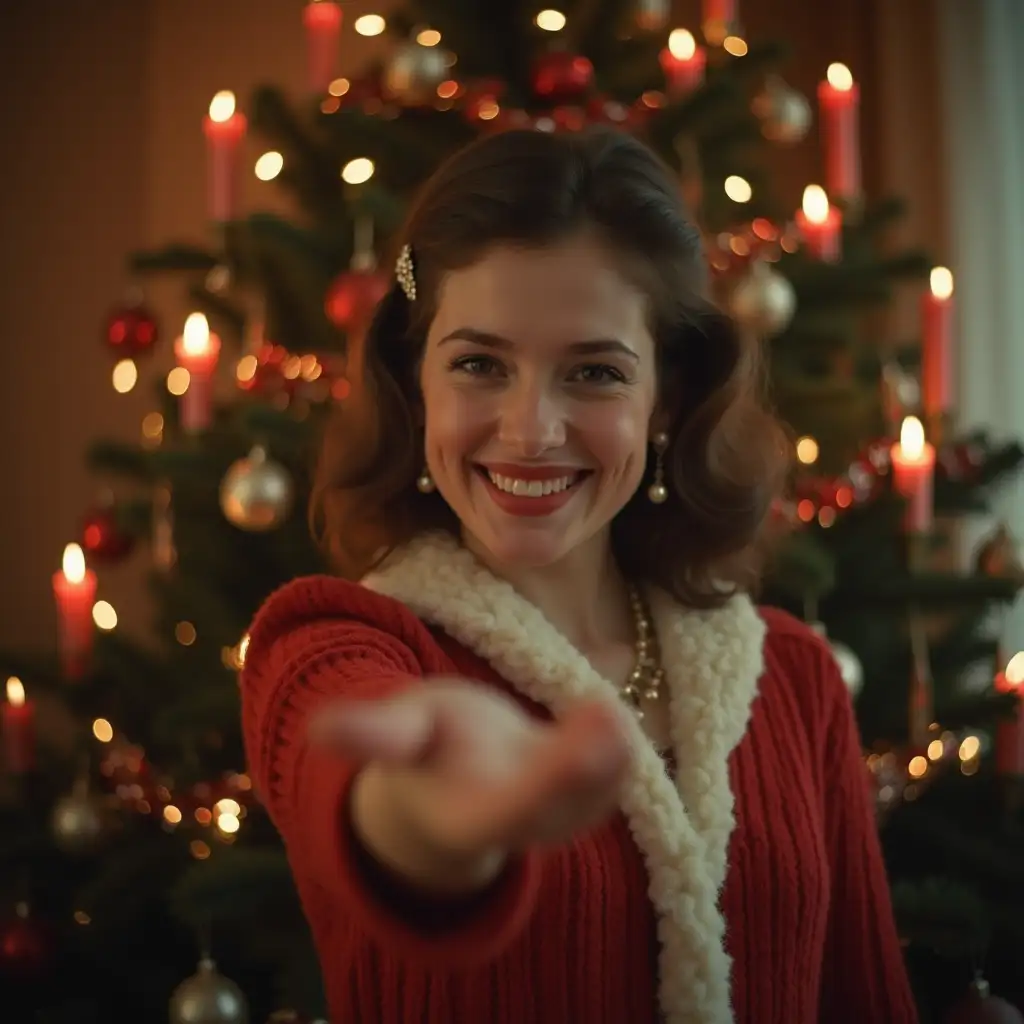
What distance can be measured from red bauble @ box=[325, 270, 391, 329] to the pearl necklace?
18.3 inches

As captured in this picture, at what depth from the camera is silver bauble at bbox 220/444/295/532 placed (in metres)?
1.30

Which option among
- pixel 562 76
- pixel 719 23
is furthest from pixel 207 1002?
pixel 719 23

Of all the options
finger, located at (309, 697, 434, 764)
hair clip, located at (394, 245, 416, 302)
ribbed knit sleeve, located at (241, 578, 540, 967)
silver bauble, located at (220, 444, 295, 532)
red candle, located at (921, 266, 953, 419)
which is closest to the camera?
finger, located at (309, 697, 434, 764)

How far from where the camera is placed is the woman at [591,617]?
0.81 meters

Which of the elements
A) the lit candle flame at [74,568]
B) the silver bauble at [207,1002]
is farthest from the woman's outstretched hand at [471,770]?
the lit candle flame at [74,568]

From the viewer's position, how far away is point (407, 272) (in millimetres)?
951

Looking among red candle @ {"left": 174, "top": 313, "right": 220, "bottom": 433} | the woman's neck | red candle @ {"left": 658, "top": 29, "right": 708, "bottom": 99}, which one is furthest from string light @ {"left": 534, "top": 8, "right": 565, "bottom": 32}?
the woman's neck

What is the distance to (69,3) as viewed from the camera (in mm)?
2395

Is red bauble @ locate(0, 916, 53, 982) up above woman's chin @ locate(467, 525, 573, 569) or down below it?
below

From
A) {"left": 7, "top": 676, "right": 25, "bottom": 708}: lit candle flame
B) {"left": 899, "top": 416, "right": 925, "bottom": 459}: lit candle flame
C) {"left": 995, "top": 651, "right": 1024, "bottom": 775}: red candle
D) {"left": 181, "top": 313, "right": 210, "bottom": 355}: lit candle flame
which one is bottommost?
{"left": 995, "top": 651, "right": 1024, "bottom": 775}: red candle

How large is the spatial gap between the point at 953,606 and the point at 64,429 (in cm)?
180

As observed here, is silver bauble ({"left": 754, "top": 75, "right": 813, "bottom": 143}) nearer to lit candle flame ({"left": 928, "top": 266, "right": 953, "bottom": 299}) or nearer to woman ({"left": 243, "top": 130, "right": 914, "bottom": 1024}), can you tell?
lit candle flame ({"left": 928, "top": 266, "right": 953, "bottom": 299})

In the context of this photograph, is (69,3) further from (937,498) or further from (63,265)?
(937,498)

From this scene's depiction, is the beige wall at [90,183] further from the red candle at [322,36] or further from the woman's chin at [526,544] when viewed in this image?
the woman's chin at [526,544]
